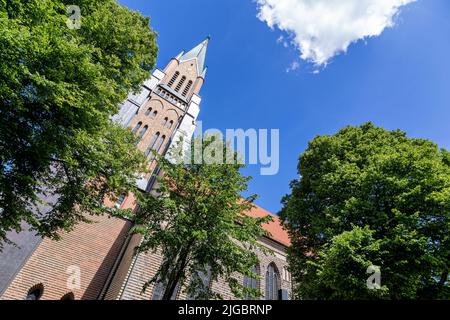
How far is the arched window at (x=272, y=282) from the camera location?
17.8 meters

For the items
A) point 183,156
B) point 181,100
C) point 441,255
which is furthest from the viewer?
point 181,100

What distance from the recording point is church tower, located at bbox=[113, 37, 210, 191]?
25.2 m

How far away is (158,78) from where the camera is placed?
3322 centimetres

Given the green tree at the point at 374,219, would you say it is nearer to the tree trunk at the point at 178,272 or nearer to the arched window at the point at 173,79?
the tree trunk at the point at 178,272

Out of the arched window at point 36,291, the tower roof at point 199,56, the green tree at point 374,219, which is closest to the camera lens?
the green tree at point 374,219

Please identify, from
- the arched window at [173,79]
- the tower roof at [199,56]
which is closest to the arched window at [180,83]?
the arched window at [173,79]

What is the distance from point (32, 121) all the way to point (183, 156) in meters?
5.43

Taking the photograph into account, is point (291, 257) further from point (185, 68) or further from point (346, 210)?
point (185, 68)

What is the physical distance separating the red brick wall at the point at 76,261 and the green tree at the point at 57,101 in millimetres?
5785

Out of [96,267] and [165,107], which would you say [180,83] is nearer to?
[165,107]

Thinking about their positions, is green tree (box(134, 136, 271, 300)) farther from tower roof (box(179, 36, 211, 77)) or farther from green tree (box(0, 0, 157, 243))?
tower roof (box(179, 36, 211, 77))
